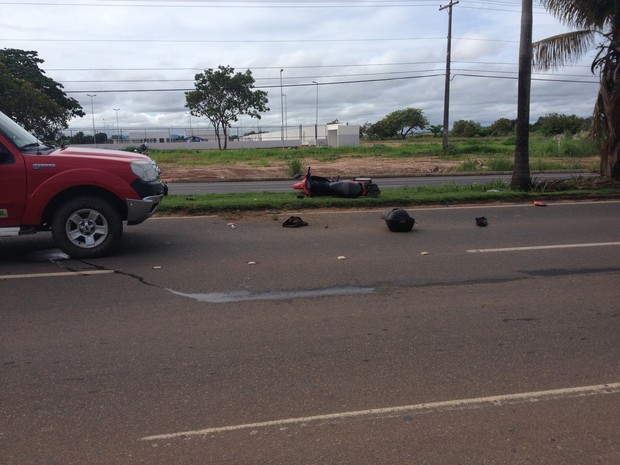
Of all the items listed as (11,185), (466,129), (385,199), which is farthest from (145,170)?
(466,129)

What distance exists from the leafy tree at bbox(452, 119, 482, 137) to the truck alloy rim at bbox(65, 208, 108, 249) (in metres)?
90.7

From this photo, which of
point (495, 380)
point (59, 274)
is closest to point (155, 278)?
point (59, 274)

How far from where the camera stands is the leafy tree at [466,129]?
305ft

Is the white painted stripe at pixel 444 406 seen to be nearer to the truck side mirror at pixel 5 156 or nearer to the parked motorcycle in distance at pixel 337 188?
the truck side mirror at pixel 5 156

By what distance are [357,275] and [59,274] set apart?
3.71 metres

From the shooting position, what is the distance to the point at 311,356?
4461mm

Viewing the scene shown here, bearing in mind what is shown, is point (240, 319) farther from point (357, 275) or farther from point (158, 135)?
point (158, 135)

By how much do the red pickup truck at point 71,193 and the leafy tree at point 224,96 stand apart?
164 ft

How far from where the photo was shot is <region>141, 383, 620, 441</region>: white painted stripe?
3395mm

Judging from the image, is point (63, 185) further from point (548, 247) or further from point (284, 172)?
point (284, 172)

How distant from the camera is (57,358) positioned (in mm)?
4434

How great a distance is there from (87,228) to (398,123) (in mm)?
98547

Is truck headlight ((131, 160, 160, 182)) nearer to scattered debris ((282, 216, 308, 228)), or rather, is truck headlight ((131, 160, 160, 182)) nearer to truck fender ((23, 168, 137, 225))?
truck fender ((23, 168, 137, 225))

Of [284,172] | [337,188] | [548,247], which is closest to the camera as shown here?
[548,247]
